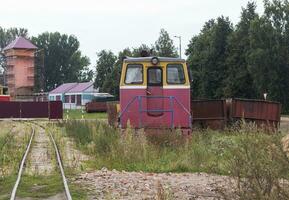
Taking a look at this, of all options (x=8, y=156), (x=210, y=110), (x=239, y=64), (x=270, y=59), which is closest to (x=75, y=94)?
(x=239, y=64)

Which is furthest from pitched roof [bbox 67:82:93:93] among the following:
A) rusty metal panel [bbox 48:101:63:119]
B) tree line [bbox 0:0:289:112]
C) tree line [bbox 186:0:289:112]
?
rusty metal panel [bbox 48:101:63:119]

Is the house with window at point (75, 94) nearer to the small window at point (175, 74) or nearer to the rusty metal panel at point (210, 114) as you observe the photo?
the rusty metal panel at point (210, 114)

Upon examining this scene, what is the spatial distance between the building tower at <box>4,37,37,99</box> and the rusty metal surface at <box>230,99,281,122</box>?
85769mm

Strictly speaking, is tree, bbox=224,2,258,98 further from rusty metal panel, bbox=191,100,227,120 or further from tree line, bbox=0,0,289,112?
rusty metal panel, bbox=191,100,227,120

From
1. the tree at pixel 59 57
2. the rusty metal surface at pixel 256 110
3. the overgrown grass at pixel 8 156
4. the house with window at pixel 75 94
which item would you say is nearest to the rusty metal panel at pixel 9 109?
the overgrown grass at pixel 8 156

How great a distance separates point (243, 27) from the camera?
7781cm

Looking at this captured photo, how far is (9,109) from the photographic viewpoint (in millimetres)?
55688

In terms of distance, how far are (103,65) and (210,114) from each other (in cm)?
8728

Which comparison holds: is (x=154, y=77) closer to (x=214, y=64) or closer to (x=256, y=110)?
(x=256, y=110)

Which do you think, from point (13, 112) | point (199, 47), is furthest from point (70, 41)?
point (13, 112)

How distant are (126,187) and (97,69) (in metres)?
102

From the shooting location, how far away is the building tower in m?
112

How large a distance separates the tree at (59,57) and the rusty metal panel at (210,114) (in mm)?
127641

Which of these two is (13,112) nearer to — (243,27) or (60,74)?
(243,27)
